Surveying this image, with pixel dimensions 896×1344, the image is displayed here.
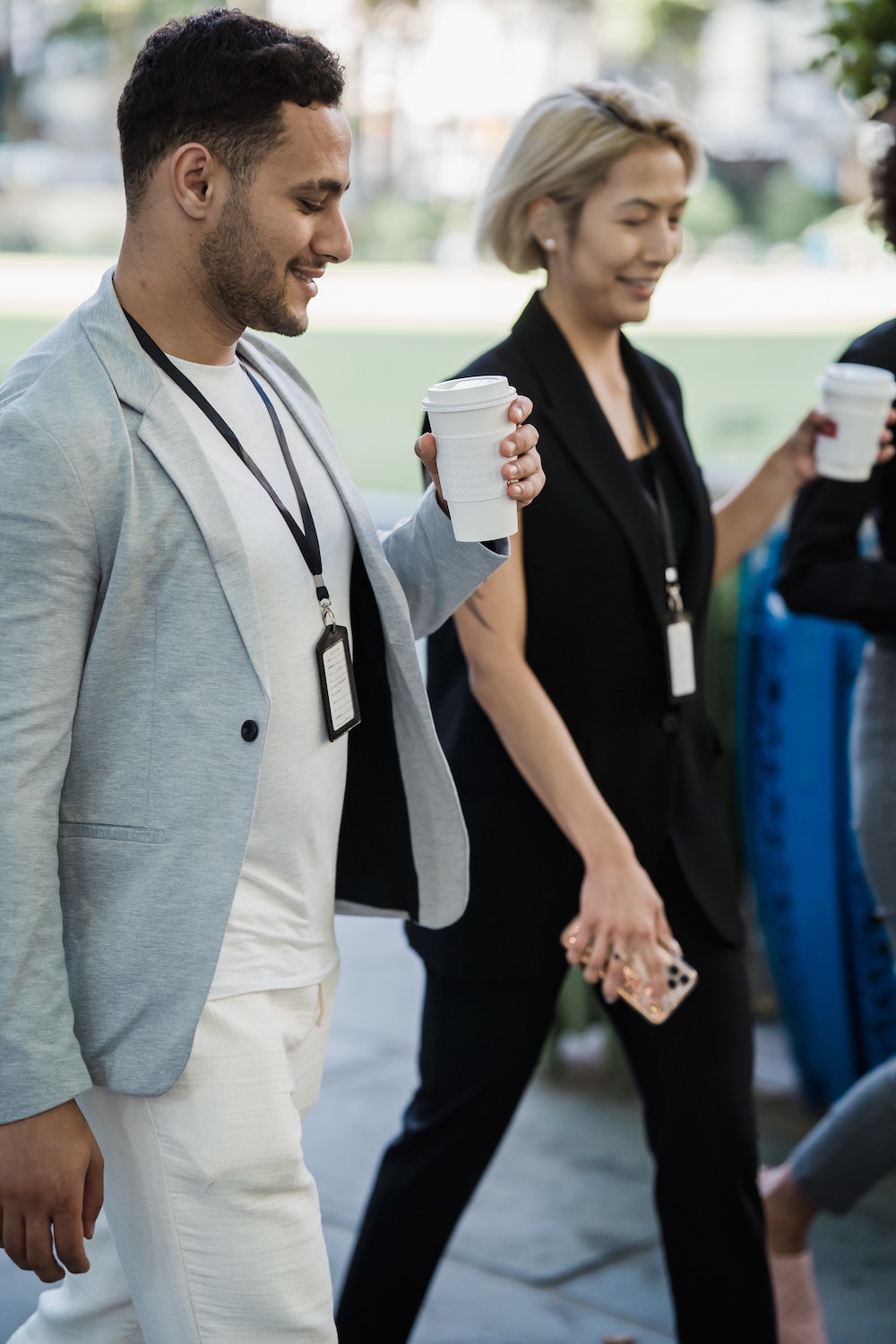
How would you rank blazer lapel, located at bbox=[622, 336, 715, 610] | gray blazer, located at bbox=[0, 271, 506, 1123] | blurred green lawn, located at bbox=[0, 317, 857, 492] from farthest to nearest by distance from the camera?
blurred green lawn, located at bbox=[0, 317, 857, 492], blazer lapel, located at bbox=[622, 336, 715, 610], gray blazer, located at bbox=[0, 271, 506, 1123]

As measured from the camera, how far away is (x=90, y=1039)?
1762 mm

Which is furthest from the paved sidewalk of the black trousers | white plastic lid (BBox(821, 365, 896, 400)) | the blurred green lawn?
the blurred green lawn

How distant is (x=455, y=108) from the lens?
99.9 ft

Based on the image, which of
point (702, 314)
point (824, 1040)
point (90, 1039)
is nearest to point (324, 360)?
point (702, 314)

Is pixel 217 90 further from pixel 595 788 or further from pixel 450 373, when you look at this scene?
pixel 450 373

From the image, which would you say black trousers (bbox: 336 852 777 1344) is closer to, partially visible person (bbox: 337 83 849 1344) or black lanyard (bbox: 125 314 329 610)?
partially visible person (bbox: 337 83 849 1344)

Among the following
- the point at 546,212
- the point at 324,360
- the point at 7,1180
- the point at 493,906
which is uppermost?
the point at 546,212

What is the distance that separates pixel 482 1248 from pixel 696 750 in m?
1.34

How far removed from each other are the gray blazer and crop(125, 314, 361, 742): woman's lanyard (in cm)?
6

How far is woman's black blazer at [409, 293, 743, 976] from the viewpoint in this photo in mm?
2445

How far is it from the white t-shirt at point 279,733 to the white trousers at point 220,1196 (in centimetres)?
6

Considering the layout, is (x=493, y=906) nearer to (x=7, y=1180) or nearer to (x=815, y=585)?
(x=815, y=585)

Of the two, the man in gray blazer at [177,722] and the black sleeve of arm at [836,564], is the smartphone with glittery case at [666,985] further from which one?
the black sleeve of arm at [836,564]

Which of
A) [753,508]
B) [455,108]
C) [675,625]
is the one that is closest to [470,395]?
Answer: [675,625]
